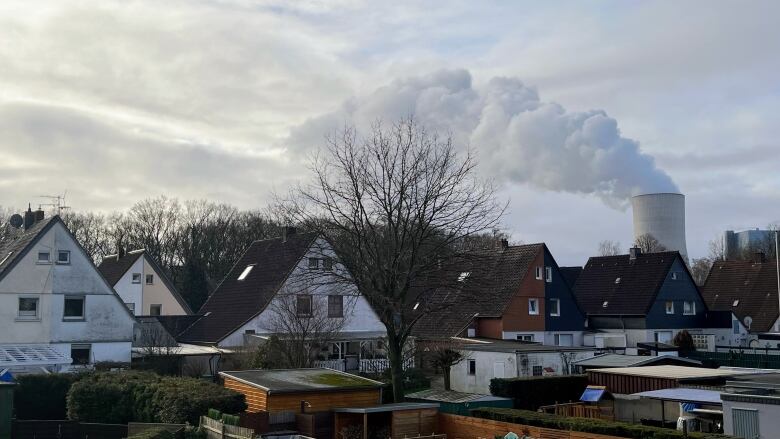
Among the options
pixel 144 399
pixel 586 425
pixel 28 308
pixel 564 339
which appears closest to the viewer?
pixel 586 425

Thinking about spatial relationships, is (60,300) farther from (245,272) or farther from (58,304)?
(245,272)

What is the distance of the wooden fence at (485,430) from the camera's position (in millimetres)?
23922

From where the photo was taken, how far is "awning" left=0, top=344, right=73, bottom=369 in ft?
105

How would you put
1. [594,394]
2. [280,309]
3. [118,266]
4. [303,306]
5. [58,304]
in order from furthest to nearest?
[118,266] < [303,306] < [280,309] < [58,304] < [594,394]

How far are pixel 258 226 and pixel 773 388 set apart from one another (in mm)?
60491

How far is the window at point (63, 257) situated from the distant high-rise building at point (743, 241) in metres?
82.8

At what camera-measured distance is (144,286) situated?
56.2 metres

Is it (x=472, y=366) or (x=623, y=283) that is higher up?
(x=623, y=283)

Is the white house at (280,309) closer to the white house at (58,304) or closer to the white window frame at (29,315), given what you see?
the white house at (58,304)

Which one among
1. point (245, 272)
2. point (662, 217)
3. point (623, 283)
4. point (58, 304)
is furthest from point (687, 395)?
point (662, 217)

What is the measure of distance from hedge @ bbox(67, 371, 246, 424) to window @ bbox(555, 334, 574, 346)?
3010 centimetres

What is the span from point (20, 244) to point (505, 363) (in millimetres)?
22569

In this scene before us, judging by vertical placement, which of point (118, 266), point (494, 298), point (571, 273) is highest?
point (571, 273)

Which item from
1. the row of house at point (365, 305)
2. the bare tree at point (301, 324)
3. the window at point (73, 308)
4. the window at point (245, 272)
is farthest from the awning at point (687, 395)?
the window at point (245, 272)
